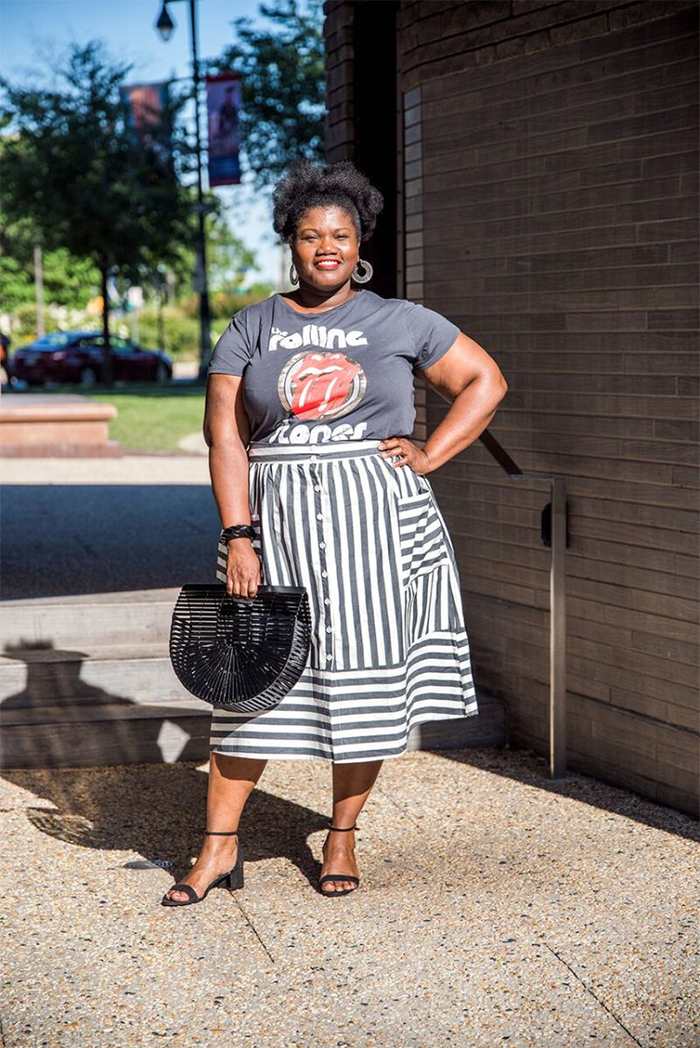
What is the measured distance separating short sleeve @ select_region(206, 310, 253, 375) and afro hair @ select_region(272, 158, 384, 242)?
0.27m

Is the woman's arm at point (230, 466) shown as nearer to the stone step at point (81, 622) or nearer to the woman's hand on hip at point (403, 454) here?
the woman's hand on hip at point (403, 454)

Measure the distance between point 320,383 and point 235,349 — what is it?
25 cm

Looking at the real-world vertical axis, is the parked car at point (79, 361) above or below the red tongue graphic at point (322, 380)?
below

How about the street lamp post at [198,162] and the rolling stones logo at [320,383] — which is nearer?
the rolling stones logo at [320,383]

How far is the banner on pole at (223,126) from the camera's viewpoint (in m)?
27.2

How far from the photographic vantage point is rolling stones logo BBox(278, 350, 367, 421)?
382 centimetres

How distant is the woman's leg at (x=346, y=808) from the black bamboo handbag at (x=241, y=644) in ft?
1.33

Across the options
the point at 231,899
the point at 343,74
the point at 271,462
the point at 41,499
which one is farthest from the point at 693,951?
the point at 41,499

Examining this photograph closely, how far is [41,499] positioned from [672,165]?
25.5 feet

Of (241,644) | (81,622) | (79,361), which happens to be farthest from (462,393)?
(79,361)

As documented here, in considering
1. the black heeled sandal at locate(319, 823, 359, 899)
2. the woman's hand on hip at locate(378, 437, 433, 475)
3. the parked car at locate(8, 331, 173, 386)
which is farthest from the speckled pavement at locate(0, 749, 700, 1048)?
the parked car at locate(8, 331, 173, 386)

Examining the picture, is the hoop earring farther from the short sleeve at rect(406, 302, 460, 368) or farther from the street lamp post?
the street lamp post

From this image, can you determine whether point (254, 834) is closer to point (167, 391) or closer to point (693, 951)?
point (693, 951)

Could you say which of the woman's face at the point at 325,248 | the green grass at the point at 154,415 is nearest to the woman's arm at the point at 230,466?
the woman's face at the point at 325,248
